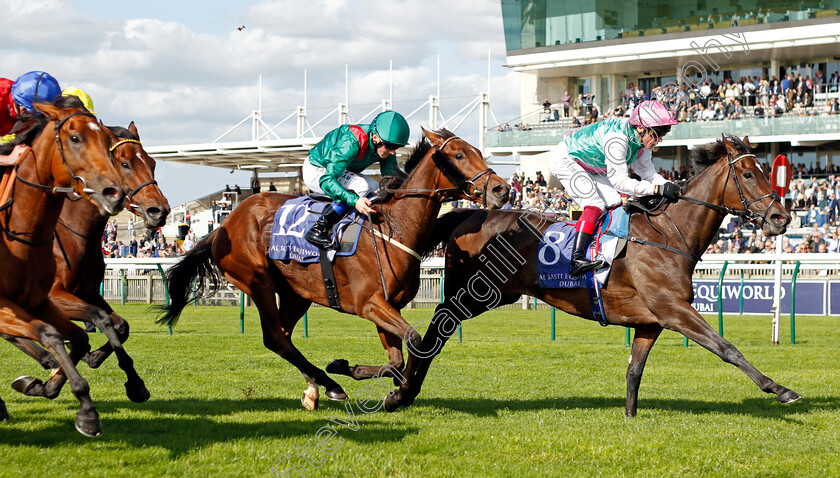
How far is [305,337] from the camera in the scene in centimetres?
1220

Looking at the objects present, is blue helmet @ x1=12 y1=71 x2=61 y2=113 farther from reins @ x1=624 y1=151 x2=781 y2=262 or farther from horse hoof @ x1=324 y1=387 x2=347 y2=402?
reins @ x1=624 y1=151 x2=781 y2=262

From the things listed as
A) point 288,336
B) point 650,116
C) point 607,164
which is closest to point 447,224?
point 607,164

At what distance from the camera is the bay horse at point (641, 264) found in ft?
19.9

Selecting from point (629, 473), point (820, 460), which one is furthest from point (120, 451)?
point (820, 460)

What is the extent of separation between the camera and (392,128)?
6.18 m

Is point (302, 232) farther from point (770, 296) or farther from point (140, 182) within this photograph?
point (770, 296)

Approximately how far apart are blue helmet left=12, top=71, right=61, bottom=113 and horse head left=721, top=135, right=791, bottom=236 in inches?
180

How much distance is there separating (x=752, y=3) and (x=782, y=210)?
2500 cm

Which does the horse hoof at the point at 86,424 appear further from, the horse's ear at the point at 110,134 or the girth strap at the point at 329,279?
the girth strap at the point at 329,279

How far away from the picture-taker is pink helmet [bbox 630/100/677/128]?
20.9 feet

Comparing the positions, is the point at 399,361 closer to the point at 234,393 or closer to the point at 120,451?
the point at 234,393

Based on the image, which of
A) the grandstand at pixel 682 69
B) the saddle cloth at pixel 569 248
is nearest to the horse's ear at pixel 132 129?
the saddle cloth at pixel 569 248

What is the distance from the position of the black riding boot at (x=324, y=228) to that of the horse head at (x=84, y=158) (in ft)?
6.05

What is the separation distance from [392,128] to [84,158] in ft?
7.31
